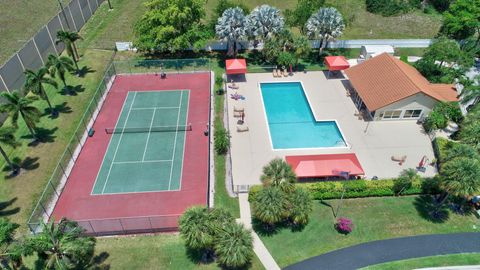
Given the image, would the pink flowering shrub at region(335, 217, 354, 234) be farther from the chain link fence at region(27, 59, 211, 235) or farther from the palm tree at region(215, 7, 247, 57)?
the palm tree at region(215, 7, 247, 57)

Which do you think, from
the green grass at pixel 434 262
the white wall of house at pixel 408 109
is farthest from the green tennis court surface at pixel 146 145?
the white wall of house at pixel 408 109

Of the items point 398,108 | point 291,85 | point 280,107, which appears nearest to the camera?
point 398,108

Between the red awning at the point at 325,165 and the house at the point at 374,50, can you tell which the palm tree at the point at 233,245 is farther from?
the house at the point at 374,50

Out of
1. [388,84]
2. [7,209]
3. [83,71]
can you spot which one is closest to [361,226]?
[388,84]

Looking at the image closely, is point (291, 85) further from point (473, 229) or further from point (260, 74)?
point (473, 229)

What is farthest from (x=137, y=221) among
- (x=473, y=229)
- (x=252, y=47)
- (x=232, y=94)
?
(x=252, y=47)

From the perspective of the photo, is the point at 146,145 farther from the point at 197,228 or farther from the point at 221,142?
the point at 197,228
